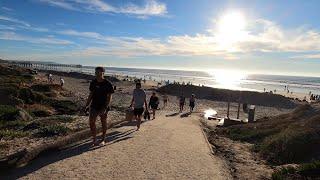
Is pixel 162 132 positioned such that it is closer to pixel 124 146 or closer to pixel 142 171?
pixel 124 146

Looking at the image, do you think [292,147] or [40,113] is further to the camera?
[40,113]

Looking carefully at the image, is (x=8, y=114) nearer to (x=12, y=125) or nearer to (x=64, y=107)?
(x=12, y=125)

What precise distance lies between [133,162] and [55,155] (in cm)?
191

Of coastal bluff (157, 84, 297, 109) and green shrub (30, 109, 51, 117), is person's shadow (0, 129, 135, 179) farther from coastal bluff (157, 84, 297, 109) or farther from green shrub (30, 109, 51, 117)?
coastal bluff (157, 84, 297, 109)

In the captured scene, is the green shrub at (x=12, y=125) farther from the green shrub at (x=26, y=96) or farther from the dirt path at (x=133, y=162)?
the green shrub at (x=26, y=96)

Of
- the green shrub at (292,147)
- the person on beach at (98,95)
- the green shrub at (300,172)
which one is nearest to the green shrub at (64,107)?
the person on beach at (98,95)

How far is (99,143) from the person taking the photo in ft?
36.6

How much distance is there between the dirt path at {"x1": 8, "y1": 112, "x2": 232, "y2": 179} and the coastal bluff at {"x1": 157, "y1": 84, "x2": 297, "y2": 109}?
40.1 metres

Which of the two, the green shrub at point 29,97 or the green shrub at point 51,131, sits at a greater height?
the green shrub at point 51,131

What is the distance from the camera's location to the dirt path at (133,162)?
8.27 metres

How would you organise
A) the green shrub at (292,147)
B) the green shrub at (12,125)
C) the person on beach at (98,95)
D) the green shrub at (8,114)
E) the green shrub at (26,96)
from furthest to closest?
1. the green shrub at (26,96)
2. the green shrub at (8,114)
3. the green shrub at (12,125)
4. the green shrub at (292,147)
5. the person on beach at (98,95)

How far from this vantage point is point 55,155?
966cm

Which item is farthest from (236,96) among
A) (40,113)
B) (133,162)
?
(133,162)

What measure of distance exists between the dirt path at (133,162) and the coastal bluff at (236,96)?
40.1 metres
